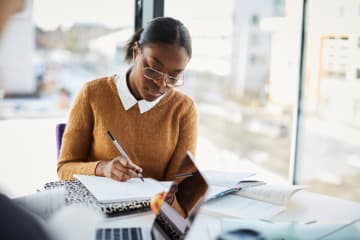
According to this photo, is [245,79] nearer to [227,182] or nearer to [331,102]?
[331,102]

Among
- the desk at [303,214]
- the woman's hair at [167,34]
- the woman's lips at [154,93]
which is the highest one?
the woman's hair at [167,34]

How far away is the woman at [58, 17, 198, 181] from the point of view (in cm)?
148

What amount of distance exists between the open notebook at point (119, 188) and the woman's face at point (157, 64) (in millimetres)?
392

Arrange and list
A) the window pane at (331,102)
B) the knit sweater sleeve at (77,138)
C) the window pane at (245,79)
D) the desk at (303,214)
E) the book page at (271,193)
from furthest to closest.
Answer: the window pane at (245,79) → the window pane at (331,102) → the knit sweater sleeve at (77,138) → the book page at (271,193) → the desk at (303,214)

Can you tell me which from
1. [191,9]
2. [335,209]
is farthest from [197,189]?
[191,9]

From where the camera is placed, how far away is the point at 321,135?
2822mm

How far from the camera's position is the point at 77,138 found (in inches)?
58.6

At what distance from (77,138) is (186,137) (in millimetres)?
410

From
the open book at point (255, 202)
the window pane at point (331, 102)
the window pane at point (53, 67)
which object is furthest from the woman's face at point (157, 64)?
the window pane at point (331, 102)

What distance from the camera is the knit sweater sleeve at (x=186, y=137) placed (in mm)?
1567

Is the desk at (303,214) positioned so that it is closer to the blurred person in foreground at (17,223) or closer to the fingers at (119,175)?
the fingers at (119,175)

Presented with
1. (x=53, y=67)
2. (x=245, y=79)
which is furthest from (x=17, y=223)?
(x=245, y=79)

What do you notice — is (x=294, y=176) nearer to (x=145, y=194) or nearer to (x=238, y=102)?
(x=238, y=102)

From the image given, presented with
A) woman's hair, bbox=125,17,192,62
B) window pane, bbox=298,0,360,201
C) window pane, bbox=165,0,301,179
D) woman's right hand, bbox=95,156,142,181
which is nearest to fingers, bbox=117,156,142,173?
woman's right hand, bbox=95,156,142,181
